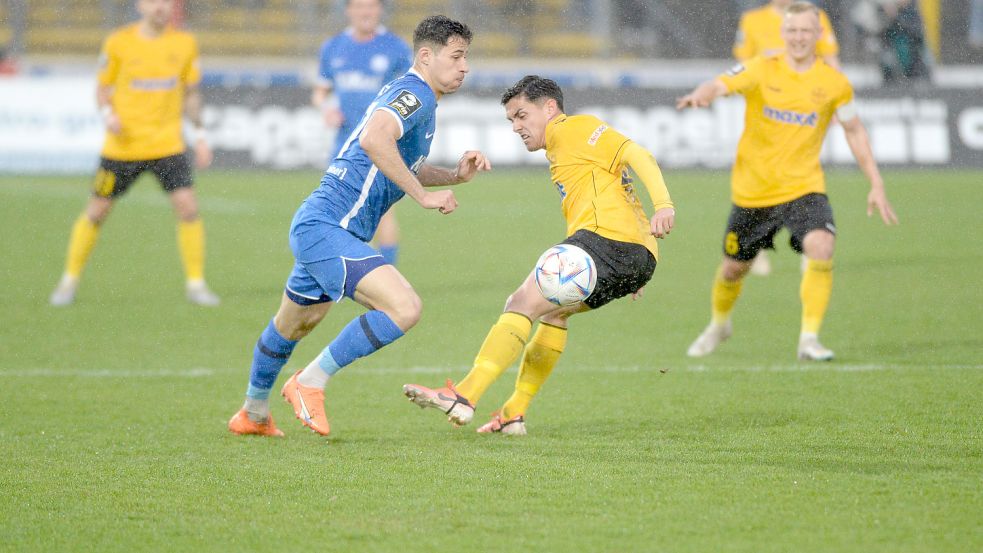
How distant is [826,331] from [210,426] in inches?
182

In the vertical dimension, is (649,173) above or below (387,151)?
below

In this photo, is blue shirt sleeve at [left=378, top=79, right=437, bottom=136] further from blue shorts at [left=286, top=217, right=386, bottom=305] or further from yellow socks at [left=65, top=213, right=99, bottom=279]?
yellow socks at [left=65, top=213, right=99, bottom=279]

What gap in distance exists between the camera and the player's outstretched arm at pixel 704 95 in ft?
24.3

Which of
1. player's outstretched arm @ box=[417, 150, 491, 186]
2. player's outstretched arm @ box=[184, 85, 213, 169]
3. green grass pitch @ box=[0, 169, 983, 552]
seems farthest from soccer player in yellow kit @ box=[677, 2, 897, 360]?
Result: player's outstretched arm @ box=[184, 85, 213, 169]

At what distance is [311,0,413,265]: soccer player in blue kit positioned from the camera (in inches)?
416

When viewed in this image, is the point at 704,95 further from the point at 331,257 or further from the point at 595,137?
the point at 331,257

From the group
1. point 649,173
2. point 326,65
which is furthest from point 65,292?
point 649,173

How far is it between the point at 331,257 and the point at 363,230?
317 millimetres

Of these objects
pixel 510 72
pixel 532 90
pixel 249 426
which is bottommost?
pixel 510 72

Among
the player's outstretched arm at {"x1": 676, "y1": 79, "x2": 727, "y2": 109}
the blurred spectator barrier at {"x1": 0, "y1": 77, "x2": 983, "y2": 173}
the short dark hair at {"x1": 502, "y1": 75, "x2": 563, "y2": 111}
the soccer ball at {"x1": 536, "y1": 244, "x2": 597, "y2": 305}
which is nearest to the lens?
the soccer ball at {"x1": 536, "y1": 244, "x2": 597, "y2": 305}

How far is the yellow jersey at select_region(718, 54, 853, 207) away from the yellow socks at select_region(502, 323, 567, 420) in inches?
98.7

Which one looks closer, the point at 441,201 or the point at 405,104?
the point at 441,201

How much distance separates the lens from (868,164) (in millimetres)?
8094

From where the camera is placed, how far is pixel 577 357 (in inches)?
333
